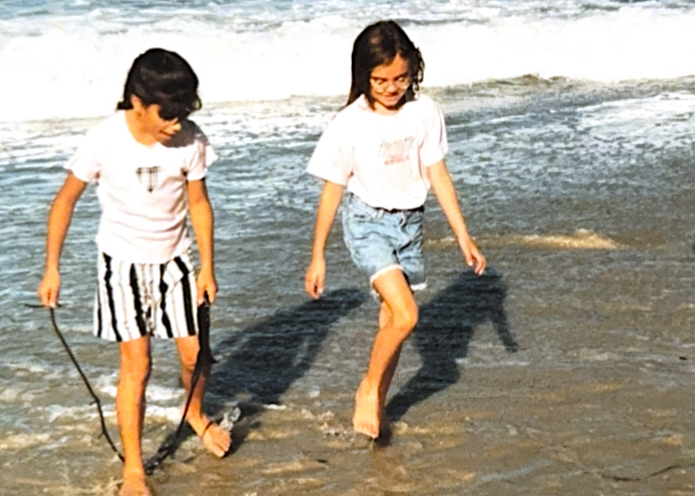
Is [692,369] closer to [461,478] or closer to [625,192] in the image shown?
[461,478]

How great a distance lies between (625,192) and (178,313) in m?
4.53

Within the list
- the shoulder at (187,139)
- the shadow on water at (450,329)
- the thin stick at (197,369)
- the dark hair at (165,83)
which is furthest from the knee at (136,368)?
the shadow on water at (450,329)

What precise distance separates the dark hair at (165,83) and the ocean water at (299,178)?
130 centimetres

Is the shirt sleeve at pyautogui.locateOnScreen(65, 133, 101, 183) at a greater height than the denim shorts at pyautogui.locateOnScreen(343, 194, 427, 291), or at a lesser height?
greater

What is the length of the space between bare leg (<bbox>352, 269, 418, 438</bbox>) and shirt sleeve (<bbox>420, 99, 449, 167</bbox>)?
425 millimetres

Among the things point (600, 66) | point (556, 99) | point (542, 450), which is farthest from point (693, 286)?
point (600, 66)

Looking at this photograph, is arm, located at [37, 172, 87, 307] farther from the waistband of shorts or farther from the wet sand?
the waistband of shorts

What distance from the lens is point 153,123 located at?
3736 millimetres

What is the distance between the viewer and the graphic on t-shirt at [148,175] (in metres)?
3.83

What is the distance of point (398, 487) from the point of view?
13.3ft

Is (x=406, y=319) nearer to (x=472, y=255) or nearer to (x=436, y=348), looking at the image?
(x=472, y=255)

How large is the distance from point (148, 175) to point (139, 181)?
3cm

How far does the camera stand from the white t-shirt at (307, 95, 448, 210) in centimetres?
425

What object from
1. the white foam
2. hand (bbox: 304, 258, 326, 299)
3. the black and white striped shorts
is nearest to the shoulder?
Result: the black and white striped shorts
